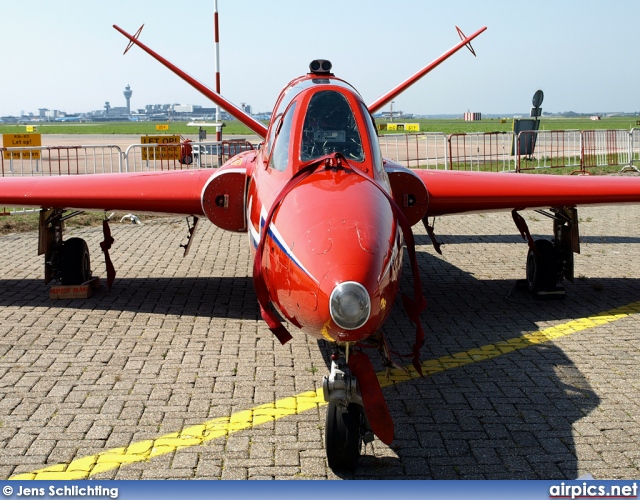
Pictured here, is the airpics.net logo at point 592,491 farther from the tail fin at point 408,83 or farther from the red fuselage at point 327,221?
the tail fin at point 408,83

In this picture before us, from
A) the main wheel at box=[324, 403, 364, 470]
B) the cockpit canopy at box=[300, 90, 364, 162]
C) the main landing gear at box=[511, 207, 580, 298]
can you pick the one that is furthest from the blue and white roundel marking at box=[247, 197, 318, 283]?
the main landing gear at box=[511, 207, 580, 298]

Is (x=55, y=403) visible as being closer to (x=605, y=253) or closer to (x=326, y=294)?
(x=326, y=294)

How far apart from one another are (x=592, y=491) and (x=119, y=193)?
6.91m

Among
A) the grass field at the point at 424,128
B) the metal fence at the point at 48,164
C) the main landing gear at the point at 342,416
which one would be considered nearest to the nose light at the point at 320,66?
the main landing gear at the point at 342,416

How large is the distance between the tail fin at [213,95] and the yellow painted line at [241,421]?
17.0 ft

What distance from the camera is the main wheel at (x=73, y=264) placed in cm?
1022

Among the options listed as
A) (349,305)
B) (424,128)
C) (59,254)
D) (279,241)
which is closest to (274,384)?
(279,241)

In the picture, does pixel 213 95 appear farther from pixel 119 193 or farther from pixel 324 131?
pixel 324 131

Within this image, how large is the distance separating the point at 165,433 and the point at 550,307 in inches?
226

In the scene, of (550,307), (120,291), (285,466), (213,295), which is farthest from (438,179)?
(285,466)

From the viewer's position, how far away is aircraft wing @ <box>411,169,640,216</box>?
9.48 m

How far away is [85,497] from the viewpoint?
4.49 meters

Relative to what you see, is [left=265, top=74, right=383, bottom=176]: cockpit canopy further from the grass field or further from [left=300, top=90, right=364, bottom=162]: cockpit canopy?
the grass field

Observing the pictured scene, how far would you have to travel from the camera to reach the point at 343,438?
17.0 ft
